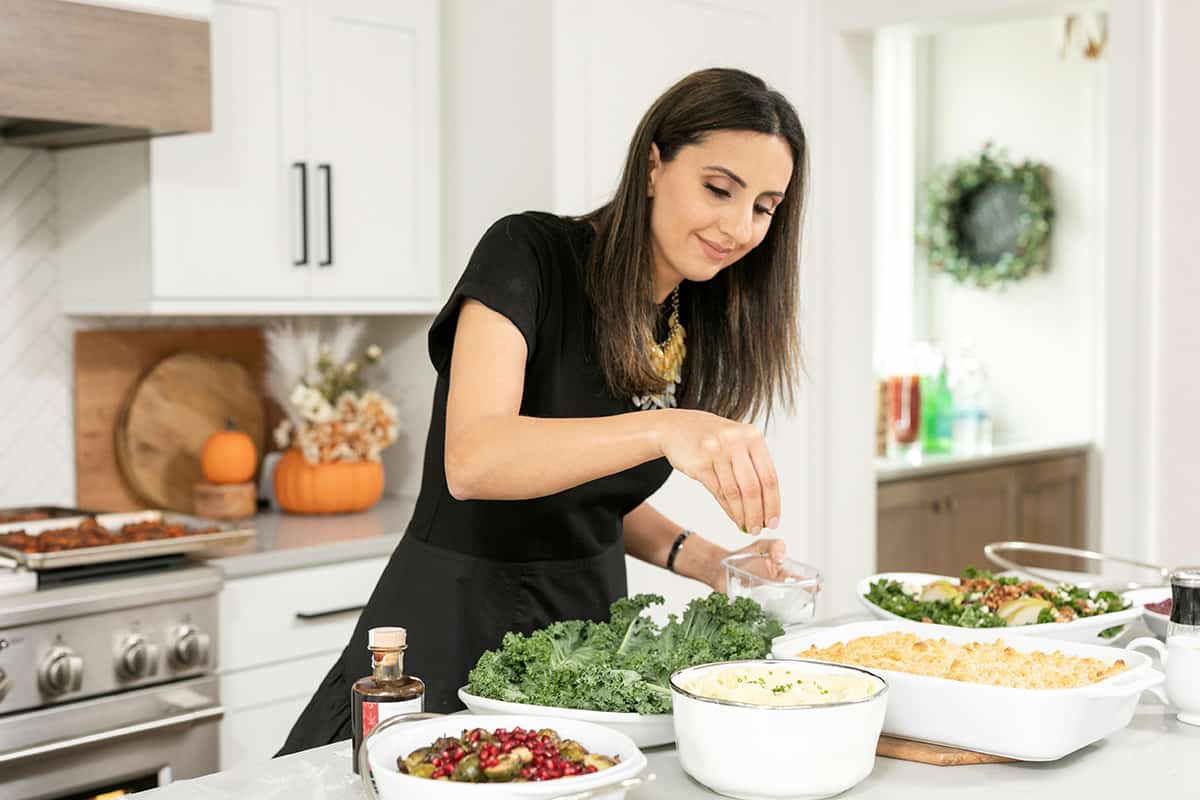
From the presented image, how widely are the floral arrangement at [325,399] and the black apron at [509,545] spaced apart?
52.4 inches

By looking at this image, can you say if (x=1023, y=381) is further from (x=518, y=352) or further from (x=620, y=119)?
(x=518, y=352)

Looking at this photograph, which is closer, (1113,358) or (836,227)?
(1113,358)

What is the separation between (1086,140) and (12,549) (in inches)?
157

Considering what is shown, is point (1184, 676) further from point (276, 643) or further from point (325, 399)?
point (325, 399)

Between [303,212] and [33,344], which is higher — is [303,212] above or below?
above

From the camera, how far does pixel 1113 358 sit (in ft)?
10.4

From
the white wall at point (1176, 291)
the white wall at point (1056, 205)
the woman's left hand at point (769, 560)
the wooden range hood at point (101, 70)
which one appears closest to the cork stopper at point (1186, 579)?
the woman's left hand at point (769, 560)

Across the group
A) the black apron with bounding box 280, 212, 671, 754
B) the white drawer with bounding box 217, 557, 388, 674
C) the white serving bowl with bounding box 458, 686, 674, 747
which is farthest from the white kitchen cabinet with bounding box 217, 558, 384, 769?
the white serving bowl with bounding box 458, 686, 674, 747

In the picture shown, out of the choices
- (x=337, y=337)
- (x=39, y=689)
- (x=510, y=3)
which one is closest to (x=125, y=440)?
(x=337, y=337)

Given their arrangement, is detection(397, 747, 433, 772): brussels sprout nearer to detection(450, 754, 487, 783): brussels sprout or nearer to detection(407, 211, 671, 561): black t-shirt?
detection(450, 754, 487, 783): brussels sprout

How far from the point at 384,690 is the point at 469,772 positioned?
192mm

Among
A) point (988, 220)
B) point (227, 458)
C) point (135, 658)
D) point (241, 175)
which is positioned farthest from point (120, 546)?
point (988, 220)

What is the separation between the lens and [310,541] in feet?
9.64

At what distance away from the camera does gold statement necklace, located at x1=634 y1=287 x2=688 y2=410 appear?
190cm
